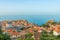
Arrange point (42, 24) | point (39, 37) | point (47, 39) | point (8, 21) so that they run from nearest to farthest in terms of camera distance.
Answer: point (47, 39) < point (39, 37) < point (42, 24) < point (8, 21)

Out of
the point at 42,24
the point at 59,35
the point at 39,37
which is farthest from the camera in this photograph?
the point at 42,24

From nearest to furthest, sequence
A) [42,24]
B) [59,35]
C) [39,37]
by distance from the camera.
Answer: [59,35] < [39,37] < [42,24]

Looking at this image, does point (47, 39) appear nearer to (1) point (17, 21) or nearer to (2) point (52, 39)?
(2) point (52, 39)

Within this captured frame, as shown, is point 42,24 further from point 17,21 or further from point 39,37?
point 39,37

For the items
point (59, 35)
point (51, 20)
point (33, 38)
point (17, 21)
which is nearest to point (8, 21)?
point (17, 21)

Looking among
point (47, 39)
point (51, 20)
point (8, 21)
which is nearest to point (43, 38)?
point (47, 39)

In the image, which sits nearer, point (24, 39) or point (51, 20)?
point (24, 39)

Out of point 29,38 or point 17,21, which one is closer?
point 29,38

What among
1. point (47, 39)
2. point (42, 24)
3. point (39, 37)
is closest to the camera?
point (47, 39)
